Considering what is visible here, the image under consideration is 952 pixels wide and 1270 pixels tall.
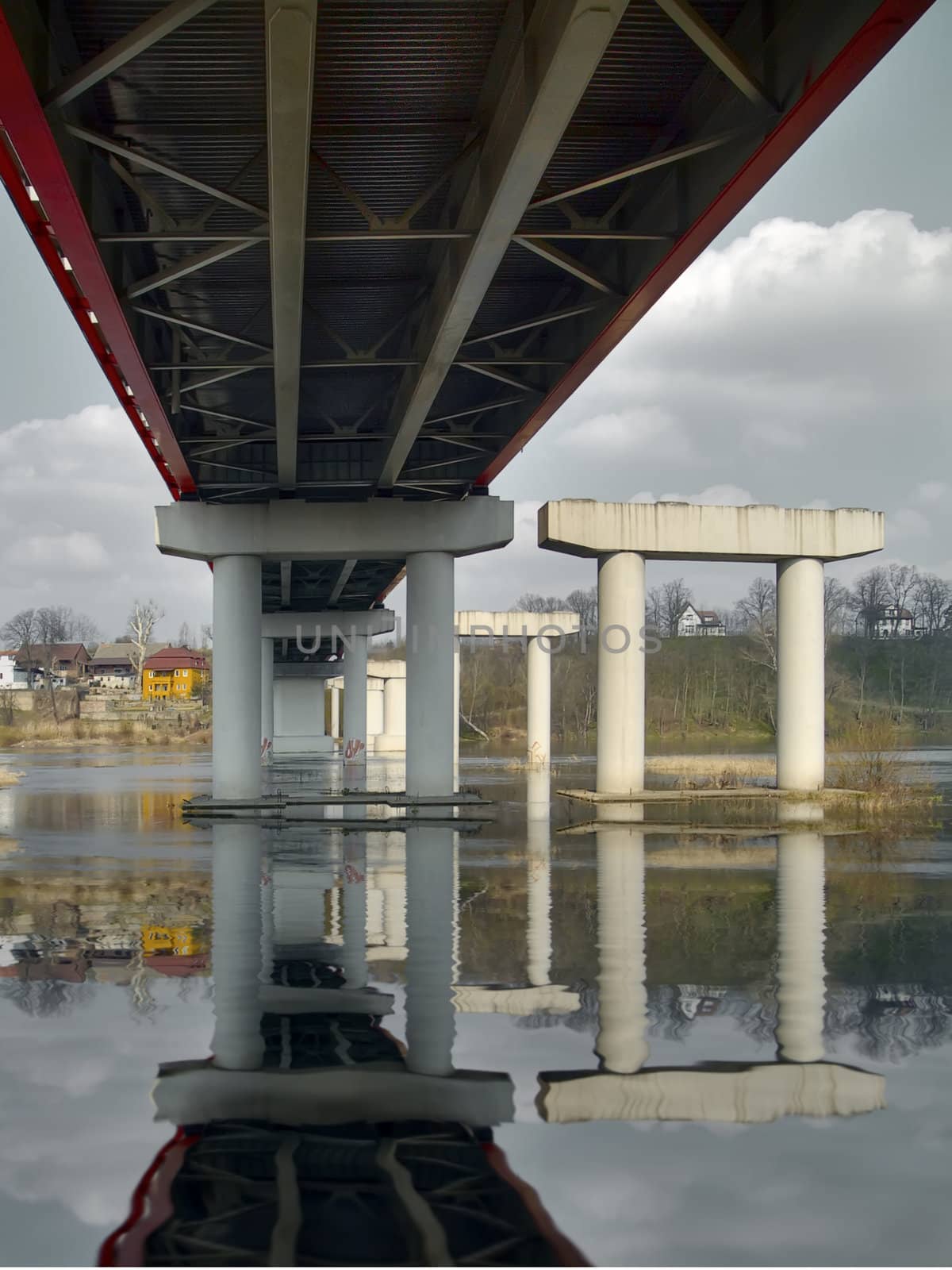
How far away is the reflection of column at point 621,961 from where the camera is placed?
7.86 metres

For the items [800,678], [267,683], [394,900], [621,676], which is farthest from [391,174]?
[267,683]

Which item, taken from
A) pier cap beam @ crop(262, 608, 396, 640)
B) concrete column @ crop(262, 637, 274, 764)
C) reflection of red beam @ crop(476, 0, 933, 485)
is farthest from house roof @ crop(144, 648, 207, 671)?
reflection of red beam @ crop(476, 0, 933, 485)

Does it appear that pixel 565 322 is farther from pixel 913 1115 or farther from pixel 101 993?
pixel 913 1115

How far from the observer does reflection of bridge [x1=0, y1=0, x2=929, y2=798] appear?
923 centimetres

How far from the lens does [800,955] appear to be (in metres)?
11.0

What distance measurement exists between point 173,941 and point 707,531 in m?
21.3

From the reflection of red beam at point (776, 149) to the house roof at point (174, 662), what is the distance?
13218cm

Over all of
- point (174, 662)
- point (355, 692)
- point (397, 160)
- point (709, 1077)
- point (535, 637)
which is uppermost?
point (397, 160)

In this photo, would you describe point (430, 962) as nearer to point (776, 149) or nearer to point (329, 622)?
point (776, 149)

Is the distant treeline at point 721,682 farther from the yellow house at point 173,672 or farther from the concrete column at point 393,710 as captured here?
the yellow house at point 173,672

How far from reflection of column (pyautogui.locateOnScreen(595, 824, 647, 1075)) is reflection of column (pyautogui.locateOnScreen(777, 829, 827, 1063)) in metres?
0.92

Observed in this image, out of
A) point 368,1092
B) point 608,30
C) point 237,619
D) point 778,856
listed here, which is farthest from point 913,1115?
point 237,619

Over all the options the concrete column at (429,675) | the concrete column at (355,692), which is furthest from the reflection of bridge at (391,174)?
the concrete column at (355,692)

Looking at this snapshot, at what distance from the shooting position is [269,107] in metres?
9.23
